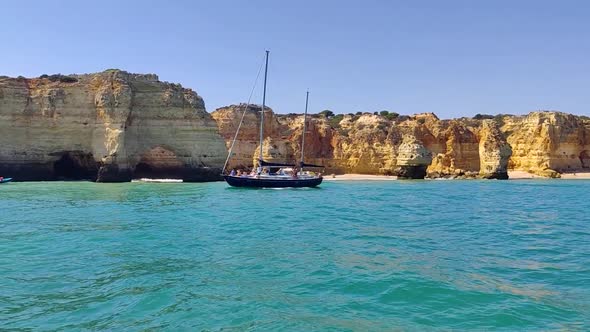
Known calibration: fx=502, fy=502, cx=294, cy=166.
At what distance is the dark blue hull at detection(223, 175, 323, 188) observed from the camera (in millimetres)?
38928

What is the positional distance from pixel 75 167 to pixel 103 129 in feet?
22.5

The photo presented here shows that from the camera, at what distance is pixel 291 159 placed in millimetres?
64125

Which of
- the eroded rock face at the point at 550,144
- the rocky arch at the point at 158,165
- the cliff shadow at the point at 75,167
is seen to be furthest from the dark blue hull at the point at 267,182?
the eroded rock face at the point at 550,144

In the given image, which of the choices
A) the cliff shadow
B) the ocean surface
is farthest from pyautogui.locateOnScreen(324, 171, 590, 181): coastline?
the ocean surface

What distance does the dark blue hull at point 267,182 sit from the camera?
38928 millimetres

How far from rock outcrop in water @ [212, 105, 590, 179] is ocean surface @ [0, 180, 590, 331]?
43.9 metres

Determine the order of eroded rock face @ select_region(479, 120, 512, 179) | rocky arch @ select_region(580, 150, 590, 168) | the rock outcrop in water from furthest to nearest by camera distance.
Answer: rocky arch @ select_region(580, 150, 590, 168), the rock outcrop in water, eroded rock face @ select_region(479, 120, 512, 179)

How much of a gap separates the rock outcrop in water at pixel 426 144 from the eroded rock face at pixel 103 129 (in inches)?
589

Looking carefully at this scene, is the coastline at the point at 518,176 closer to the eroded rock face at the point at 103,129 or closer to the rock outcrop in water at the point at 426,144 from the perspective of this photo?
the rock outcrop in water at the point at 426,144

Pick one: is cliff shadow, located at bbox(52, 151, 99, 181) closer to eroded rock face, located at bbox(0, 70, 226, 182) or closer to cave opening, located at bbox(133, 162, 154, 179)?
eroded rock face, located at bbox(0, 70, 226, 182)

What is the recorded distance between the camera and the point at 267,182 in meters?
39.7

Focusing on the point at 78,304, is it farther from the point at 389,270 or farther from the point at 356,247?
the point at 356,247

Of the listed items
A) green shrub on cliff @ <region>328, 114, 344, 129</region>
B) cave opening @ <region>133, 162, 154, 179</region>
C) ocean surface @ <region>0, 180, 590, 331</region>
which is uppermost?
green shrub on cliff @ <region>328, 114, 344, 129</region>

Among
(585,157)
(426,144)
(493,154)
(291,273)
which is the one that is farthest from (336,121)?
(291,273)
